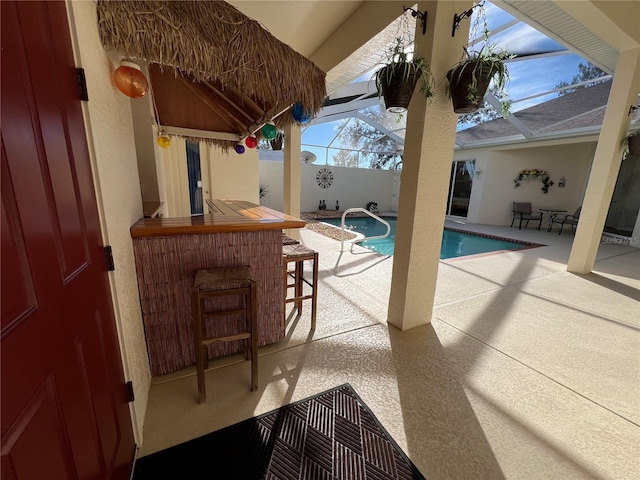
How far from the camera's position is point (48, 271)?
0.68 meters

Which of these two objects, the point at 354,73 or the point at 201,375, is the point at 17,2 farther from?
the point at 354,73

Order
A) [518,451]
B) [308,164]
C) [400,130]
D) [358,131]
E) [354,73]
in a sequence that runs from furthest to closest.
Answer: [358,131] → [308,164] → [400,130] → [354,73] → [518,451]

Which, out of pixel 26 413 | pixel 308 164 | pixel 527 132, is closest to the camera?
pixel 26 413

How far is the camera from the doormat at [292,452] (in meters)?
1.20

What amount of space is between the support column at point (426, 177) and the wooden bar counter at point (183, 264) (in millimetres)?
1002

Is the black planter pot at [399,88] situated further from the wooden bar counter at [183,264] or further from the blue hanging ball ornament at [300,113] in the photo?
the wooden bar counter at [183,264]

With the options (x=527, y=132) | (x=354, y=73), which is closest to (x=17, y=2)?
(x=354, y=73)

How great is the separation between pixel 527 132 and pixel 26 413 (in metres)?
9.61

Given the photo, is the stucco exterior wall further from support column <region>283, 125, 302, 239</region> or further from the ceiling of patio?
the ceiling of patio

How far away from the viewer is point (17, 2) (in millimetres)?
622

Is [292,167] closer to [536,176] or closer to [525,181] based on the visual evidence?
[525,181]

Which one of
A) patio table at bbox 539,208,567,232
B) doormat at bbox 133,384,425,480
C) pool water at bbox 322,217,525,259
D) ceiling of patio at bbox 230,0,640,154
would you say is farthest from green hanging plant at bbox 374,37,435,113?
patio table at bbox 539,208,567,232

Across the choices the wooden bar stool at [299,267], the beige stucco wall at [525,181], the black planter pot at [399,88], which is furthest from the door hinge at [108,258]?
the beige stucco wall at [525,181]

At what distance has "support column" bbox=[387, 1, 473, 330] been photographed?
6.31ft
